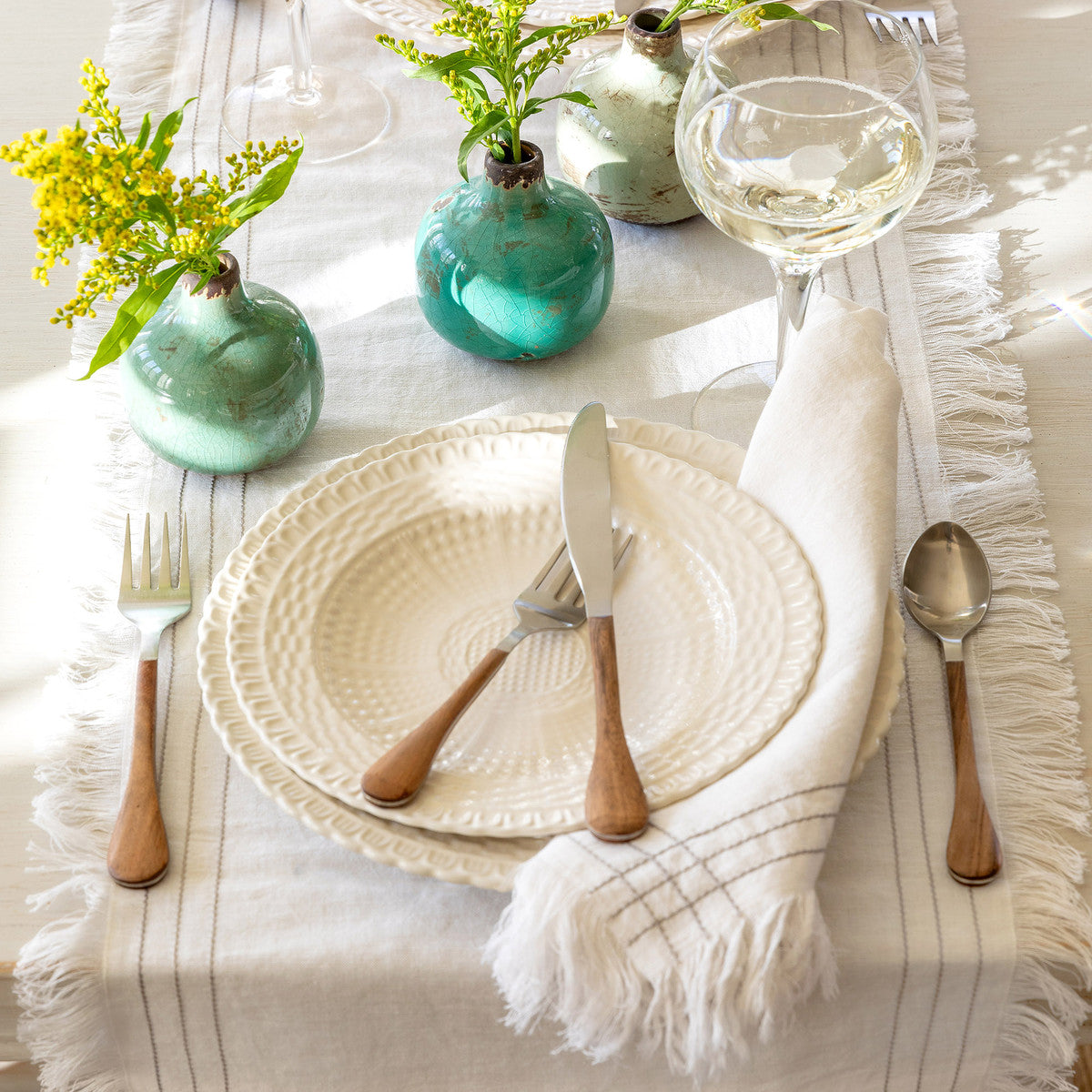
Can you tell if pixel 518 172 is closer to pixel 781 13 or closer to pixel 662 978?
pixel 781 13

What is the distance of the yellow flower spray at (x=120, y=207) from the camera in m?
0.57

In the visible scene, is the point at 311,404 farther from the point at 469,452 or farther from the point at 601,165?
the point at 601,165

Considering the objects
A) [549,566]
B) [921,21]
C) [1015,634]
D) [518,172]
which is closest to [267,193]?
[518,172]

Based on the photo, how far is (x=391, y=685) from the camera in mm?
605

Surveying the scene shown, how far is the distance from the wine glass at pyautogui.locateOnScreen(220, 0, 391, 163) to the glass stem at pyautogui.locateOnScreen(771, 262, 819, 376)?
43 cm

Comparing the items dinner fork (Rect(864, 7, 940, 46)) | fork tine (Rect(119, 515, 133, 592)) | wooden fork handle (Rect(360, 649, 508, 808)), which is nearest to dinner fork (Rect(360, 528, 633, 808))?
wooden fork handle (Rect(360, 649, 508, 808))

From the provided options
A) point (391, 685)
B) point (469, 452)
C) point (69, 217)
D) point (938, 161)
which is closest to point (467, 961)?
point (391, 685)

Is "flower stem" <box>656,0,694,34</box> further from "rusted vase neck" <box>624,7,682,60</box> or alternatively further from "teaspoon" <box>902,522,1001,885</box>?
"teaspoon" <box>902,522,1001,885</box>

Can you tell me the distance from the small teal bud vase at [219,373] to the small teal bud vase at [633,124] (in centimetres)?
29

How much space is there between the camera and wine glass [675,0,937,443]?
671 mm

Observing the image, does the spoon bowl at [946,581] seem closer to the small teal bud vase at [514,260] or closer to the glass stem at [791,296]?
the glass stem at [791,296]

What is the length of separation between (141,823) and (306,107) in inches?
27.6

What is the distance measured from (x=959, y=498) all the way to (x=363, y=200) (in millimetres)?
529

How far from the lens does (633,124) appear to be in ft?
2.85
